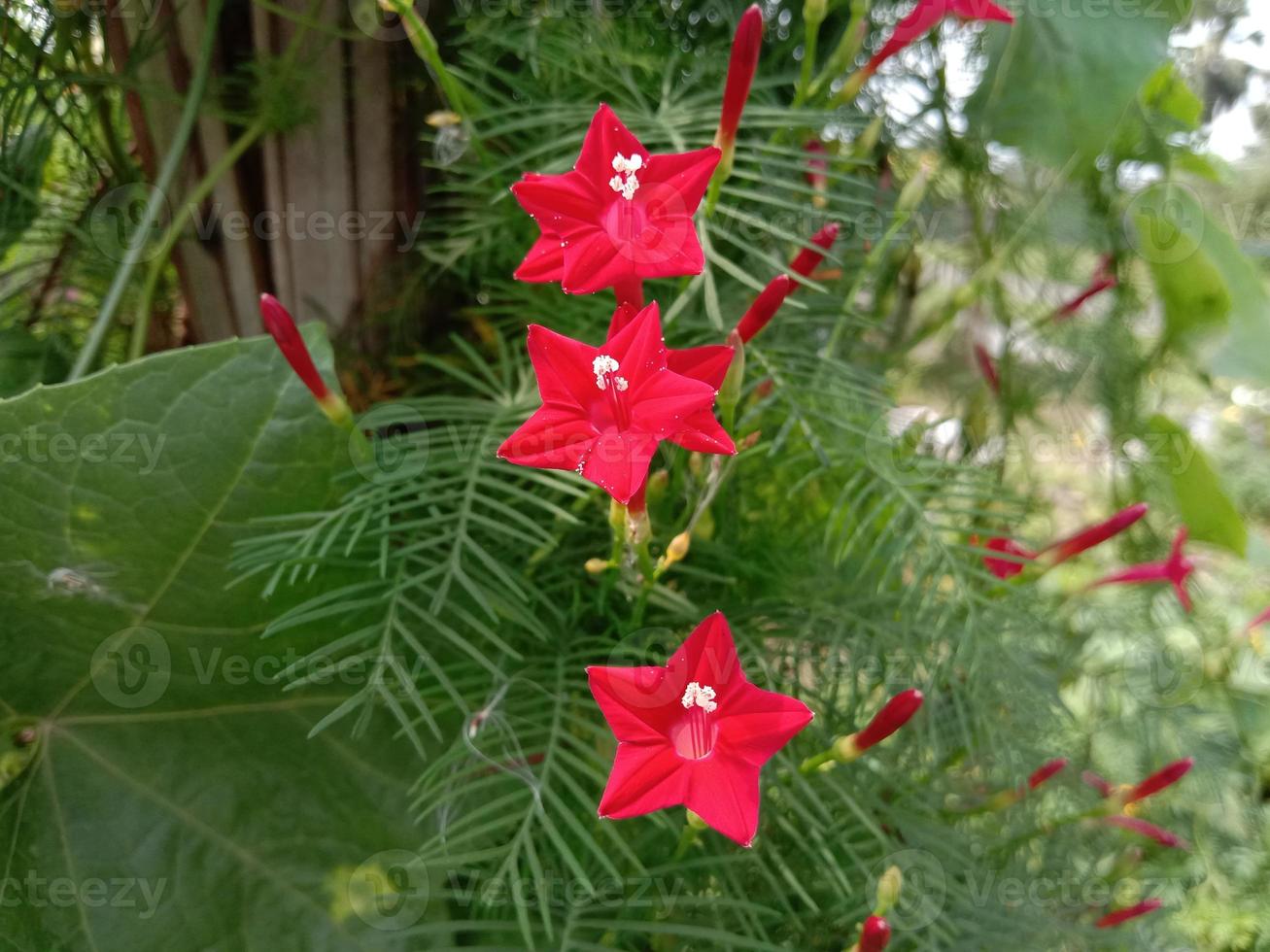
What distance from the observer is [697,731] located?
336 mm

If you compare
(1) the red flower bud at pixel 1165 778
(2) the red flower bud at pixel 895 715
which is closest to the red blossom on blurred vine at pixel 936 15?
(2) the red flower bud at pixel 895 715

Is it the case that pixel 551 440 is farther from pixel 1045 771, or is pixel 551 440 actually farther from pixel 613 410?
pixel 1045 771

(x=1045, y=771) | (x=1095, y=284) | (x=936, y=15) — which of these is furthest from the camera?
(x=1095, y=284)

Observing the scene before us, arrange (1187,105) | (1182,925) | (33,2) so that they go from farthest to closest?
(1182,925)
(1187,105)
(33,2)

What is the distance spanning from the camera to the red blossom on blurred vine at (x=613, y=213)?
0.34m

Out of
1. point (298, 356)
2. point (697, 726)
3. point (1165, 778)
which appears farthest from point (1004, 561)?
point (298, 356)

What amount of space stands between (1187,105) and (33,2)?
0.82 meters

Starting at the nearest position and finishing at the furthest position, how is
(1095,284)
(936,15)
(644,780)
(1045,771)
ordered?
(644,780) < (936,15) < (1045,771) < (1095,284)

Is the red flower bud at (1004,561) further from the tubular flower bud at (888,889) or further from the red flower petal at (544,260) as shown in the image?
the red flower petal at (544,260)

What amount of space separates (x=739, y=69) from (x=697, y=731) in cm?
27

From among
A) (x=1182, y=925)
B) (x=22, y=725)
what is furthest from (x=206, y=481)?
(x=1182, y=925)

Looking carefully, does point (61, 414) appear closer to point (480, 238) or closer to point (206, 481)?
point (206, 481)

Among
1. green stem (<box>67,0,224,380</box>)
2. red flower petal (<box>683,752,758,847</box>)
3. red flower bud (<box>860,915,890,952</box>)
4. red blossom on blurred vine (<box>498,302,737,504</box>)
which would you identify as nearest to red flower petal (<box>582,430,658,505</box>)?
red blossom on blurred vine (<box>498,302,737,504</box>)

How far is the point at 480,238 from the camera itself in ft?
1.90
